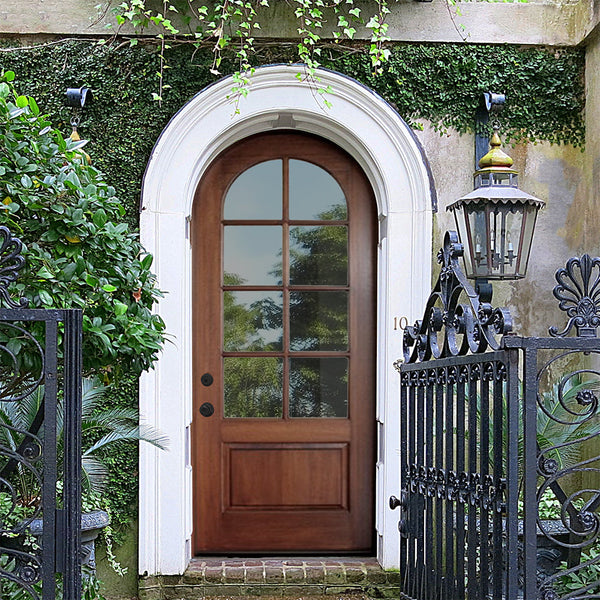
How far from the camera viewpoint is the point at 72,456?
247 centimetres

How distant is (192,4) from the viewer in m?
5.12

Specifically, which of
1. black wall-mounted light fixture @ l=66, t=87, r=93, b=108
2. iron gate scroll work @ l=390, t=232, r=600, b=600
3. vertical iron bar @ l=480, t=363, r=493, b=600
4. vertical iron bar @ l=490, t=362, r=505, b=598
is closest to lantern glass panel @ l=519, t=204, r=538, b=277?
iron gate scroll work @ l=390, t=232, r=600, b=600

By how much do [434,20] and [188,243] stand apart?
1929 millimetres

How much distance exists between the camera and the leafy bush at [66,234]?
277 centimetres

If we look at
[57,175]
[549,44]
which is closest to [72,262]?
[57,175]

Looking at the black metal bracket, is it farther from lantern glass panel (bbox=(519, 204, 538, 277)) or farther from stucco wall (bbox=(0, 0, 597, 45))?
lantern glass panel (bbox=(519, 204, 538, 277))

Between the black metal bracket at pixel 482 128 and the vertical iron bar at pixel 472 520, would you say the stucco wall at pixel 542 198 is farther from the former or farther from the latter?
the vertical iron bar at pixel 472 520

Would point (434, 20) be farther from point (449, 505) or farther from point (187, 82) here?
point (449, 505)

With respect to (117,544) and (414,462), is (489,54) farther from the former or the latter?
(117,544)

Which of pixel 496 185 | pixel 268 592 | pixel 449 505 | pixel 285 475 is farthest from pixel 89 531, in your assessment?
pixel 496 185

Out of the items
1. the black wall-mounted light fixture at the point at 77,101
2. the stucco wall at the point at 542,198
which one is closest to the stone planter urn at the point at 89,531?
the black wall-mounted light fixture at the point at 77,101

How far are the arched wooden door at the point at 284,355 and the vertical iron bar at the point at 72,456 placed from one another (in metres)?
2.84

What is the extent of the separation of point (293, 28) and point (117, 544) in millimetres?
3108

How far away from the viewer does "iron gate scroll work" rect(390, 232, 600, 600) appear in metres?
2.12
